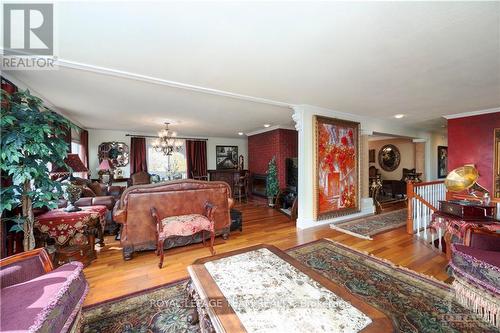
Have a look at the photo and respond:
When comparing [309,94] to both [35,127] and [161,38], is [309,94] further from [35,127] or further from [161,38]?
[35,127]

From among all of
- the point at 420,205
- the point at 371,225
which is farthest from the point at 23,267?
the point at 420,205

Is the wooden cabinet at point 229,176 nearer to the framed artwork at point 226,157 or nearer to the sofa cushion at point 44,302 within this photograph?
the framed artwork at point 226,157

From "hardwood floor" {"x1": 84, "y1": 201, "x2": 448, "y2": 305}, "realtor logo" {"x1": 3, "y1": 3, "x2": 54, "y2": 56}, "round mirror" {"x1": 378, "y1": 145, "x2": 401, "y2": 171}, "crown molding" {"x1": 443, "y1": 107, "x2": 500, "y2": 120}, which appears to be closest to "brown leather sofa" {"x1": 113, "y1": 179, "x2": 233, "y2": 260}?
"hardwood floor" {"x1": 84, "y1": 201, "x2": 448, "y2": 305}

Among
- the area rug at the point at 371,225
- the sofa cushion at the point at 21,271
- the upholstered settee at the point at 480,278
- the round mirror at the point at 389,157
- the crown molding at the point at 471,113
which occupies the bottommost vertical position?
the area rug at the point at 371,225

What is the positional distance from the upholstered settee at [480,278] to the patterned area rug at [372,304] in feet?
0.38

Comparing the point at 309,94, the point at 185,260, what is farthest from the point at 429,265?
the point at 185,260

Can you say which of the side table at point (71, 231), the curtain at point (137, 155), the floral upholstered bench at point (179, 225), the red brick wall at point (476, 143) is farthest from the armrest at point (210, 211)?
the red brick wall at point (476, 143)

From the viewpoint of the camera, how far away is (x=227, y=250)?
9.76ft

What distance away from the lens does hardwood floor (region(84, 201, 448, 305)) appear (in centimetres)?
216

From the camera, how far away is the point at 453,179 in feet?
7.89

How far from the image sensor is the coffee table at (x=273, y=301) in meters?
0.99

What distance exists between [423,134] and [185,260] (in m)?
8.16

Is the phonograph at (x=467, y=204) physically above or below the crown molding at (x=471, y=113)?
below

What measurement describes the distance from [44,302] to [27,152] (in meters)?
1.52
